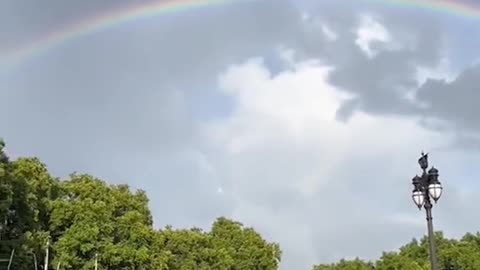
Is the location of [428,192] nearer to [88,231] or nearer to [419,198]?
[419,198]

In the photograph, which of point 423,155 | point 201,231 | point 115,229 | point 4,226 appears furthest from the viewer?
point 201,231

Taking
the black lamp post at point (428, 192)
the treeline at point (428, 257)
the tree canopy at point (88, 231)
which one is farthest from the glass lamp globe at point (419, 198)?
the treeline at point (428, 257)

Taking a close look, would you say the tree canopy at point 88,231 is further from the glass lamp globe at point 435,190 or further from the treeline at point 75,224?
the glass lamp globe at point 435,190

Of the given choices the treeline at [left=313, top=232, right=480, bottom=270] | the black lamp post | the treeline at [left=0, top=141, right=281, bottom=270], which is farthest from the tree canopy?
the black lamp post

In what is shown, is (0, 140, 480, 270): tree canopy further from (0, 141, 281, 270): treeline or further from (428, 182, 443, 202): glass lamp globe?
(428, 182, 443, 202): glass lamp globe

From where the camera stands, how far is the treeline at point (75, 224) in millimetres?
49531

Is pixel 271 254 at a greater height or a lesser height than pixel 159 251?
greater

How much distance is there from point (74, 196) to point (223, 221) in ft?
101

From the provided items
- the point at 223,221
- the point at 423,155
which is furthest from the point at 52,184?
the point at 423,155

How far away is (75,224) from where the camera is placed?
58.9 meters

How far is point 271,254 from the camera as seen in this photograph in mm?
90875

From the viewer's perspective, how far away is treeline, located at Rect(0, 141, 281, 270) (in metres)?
49.5

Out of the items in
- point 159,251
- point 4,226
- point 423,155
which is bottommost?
point 423,155

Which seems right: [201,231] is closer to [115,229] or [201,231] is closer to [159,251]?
[159,251]
